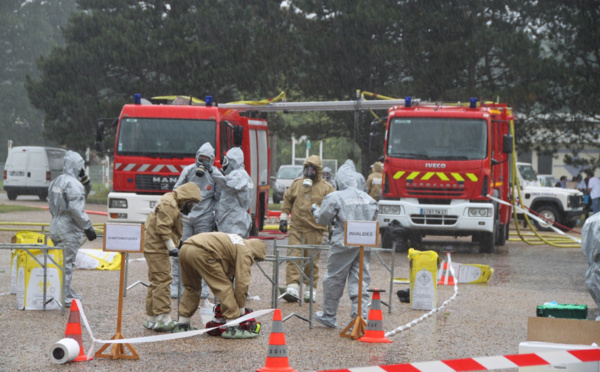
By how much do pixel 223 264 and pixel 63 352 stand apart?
1729 mm

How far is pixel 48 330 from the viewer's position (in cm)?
912

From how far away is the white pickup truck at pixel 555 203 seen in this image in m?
27.0

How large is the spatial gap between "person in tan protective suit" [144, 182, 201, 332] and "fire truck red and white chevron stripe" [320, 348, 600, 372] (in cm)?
358

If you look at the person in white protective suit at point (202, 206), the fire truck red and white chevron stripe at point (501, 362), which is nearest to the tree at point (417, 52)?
the person in white protective suit at point (202, 206)

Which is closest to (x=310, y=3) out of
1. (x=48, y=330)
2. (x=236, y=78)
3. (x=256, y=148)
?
(x=236, y=78)

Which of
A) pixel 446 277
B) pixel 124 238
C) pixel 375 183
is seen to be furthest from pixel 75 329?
pixel 375 183

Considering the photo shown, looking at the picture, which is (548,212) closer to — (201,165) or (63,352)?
(201,165)

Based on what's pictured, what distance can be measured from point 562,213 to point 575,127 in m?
6.29

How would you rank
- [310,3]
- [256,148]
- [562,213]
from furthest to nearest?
[310,3] → [562,213] → [256,148]

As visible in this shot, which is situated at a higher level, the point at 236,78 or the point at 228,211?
the point at 236,78

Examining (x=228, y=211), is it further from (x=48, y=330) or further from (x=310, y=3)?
(x=310, y=3)

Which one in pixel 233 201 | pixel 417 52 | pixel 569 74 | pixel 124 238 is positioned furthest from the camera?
pixel 417 52

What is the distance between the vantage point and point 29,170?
36.8 metres

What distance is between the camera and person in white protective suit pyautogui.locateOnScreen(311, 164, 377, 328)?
939 centimetres
